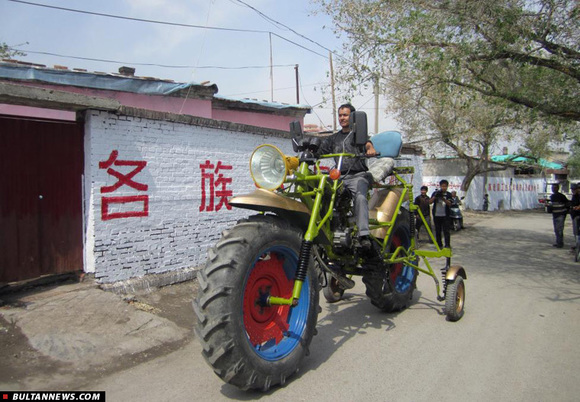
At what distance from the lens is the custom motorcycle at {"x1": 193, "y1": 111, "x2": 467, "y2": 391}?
3176 millimetres

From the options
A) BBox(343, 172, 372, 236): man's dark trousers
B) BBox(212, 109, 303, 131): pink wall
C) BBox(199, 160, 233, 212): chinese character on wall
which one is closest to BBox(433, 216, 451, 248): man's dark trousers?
BBox(199, 160, 233, 212): chinese character on wall

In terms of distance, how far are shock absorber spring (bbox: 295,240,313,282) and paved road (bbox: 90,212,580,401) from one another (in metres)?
0.99

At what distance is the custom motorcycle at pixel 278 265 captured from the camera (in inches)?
125

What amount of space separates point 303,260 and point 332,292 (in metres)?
2.87

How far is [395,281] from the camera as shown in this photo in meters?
6.14

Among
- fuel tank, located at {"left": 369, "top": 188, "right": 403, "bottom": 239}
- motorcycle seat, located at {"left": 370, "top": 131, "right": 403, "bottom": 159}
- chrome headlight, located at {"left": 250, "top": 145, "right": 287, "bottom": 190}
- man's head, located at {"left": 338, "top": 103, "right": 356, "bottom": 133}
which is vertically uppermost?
man's head, located at {"left": 338, "top": 103, "right": 356, "bottom": 133}

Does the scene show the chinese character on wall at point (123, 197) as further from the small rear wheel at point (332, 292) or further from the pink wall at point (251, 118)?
the pink wall at point (251, 118)

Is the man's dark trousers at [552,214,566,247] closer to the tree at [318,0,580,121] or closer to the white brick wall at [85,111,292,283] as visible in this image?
the tree at [318,0,580,121]

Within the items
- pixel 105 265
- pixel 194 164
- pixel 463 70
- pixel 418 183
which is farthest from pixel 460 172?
pixel 105 265

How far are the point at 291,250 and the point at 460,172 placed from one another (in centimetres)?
2723

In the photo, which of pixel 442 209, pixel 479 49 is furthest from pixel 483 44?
pixel 442 209

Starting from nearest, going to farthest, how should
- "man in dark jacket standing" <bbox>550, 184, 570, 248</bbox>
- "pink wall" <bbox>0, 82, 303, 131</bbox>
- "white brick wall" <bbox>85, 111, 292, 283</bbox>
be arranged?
"white brick wall" <bbox>85, 111, 292, 283</bbox> → "pink wall" <bbox>0, 82, 303, 131</bbox> → "man in dark jacket standing" <bbox>550, 184, 570, 248</bbox>

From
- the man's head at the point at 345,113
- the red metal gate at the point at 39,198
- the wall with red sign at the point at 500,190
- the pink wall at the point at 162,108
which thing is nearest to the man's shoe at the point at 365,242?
the man's head at the point at 345,113

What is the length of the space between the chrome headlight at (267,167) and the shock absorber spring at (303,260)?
0.62 metres
